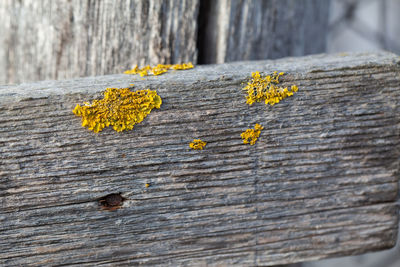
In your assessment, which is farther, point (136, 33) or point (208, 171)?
point (136, 33)

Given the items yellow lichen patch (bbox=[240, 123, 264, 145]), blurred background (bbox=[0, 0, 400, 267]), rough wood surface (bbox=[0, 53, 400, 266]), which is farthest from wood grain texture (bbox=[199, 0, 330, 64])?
yellow lichen patch (bbox=[240, 123, 264, 145])

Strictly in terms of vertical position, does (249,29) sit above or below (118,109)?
above

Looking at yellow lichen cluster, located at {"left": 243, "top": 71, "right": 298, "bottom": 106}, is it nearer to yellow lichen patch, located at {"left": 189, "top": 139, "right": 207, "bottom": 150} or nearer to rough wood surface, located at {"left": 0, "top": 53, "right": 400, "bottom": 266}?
rough wood surface, located at {"left": 0, "top": 53, "right": 400, "bottom": 266}

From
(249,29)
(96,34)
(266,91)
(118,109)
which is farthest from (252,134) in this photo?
(96,34)

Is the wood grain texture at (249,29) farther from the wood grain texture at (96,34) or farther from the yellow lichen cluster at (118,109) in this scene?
the yellow lichen cluster at (118,109)

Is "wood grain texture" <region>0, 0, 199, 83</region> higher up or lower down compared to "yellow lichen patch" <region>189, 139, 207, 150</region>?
higher up

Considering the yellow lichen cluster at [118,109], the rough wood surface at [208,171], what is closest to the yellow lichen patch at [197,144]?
the rough wood surface at [208,171]

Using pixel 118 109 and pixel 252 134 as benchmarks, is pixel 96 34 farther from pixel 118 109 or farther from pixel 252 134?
pixel 252 134

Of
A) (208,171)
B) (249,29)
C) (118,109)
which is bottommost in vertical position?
(208,171)
